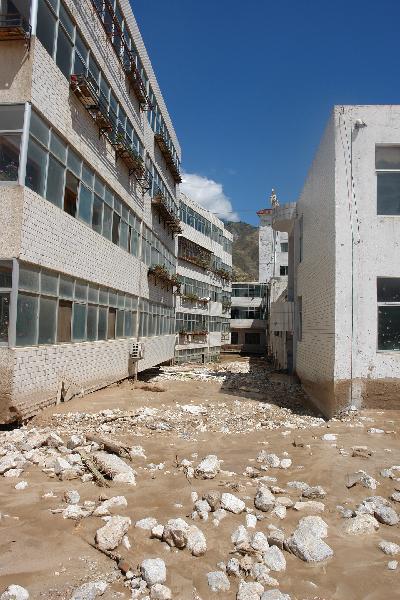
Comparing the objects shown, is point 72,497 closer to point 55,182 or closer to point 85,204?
point 55,182

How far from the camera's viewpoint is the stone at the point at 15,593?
3256mm

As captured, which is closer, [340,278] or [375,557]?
[375,557]

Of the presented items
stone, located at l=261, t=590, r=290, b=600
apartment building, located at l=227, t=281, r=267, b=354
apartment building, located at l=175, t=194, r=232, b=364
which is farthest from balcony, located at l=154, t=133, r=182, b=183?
apartment building, located at l=227, t=281, r=267, b=354

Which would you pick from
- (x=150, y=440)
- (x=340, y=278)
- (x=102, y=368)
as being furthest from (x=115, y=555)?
(x=102, y=368)

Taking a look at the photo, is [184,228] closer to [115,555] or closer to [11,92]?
[11,92]

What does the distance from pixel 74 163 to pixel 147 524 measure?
9615 mm

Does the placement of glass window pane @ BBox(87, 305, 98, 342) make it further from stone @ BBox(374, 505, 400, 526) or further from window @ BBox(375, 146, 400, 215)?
stone @ BBox(374, 505, 400, 526)

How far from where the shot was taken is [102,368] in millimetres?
13742

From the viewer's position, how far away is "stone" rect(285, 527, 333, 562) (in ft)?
13.1

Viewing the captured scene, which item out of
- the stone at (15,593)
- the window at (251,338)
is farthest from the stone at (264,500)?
the window at (251,338)

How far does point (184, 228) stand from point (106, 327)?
60.3 ft

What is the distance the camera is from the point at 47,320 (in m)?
9.70

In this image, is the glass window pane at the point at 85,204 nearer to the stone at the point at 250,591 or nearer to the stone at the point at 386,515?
the stone at the point at 386,515

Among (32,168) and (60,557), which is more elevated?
(32,168)
